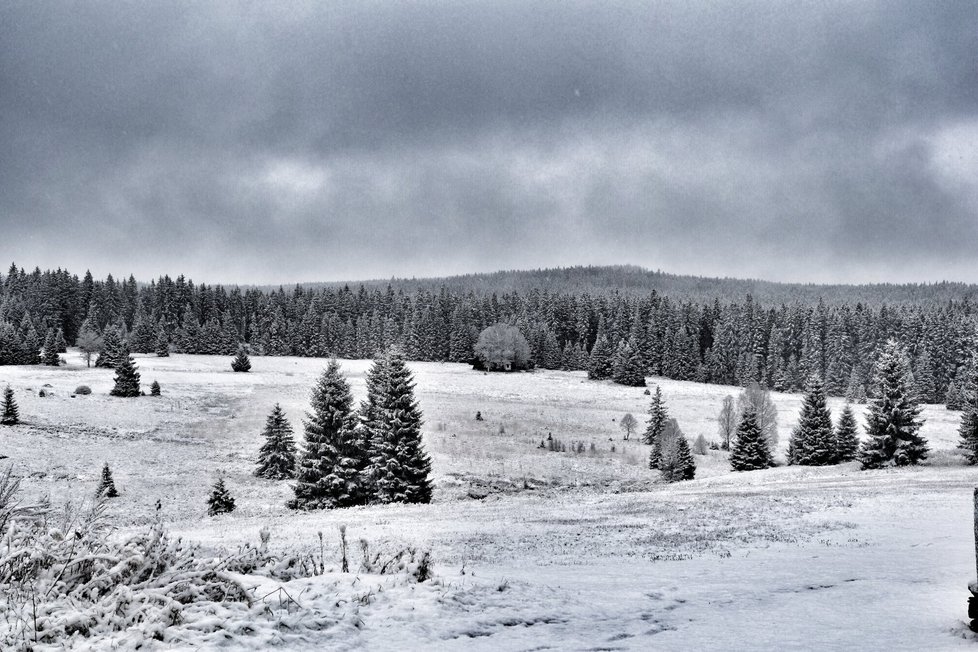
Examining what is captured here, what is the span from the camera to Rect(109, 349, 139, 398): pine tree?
62500 mm

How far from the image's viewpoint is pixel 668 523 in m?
19.2

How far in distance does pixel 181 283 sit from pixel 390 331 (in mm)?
51360

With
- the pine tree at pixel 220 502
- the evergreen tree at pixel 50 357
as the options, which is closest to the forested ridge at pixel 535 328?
the evergreen tree at pixel 50 357

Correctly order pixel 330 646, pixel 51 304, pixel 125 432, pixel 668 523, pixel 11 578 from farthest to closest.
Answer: pixel 51 304
pixel 125 432
pixel 668 523
pixel 11 578
pixel 330 646

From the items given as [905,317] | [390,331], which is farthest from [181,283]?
[905,317]

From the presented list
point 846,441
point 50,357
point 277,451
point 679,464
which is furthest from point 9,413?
point 846,441

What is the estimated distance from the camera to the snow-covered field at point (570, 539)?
708 centimetres

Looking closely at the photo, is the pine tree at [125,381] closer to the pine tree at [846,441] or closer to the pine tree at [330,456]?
the pine tree at [330,456]

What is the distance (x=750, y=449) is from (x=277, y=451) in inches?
1323

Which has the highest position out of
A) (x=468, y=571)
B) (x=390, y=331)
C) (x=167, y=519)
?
(x=390, y=331)

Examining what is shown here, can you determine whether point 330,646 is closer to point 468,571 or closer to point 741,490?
point 468,571

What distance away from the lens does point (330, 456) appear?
99.9 feet

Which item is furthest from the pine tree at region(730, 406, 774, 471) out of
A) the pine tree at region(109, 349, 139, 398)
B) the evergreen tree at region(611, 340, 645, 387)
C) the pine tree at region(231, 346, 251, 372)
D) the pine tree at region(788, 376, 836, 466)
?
the pine tree at region(231, 346, 251, 372)

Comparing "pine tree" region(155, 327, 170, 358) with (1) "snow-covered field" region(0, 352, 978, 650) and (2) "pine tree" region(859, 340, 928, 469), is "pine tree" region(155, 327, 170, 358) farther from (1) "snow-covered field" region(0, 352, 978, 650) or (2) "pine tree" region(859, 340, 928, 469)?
(2) "pine tree" region(859, 340, 928, 469)
